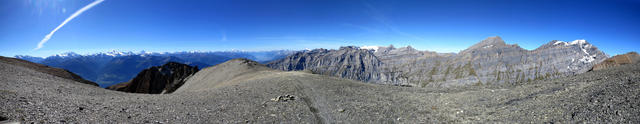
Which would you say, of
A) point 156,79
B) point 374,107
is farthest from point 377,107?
point 156,79

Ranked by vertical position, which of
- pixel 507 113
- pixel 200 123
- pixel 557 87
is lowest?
pixel 200 123

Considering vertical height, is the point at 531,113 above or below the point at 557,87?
below

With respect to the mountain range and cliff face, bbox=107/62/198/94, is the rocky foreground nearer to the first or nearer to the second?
the mountain range

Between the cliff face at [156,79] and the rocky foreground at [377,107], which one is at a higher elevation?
the rocky foreground at [377,107]

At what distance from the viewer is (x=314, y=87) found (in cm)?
2469

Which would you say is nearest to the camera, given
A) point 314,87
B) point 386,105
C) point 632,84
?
point 632,84

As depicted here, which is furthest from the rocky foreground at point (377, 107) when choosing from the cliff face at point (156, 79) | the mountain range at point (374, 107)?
the cliff face at point (156, 79)

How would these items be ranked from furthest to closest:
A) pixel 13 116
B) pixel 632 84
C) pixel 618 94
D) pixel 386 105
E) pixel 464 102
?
pixel 386 105 → pixel 464 102 → pixel 632 84 → pixel 618 94 → pixel 13 116

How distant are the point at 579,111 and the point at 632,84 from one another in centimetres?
483

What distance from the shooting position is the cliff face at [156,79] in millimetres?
92938

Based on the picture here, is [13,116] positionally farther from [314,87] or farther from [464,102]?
[464,102]

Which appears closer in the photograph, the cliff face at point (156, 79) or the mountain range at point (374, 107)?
the mountain range at point (374, 107)

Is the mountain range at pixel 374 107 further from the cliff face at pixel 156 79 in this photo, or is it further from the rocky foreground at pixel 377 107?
the cliff face at pixel 156 79

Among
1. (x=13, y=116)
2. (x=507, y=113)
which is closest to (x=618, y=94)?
(x=507, y=113)
